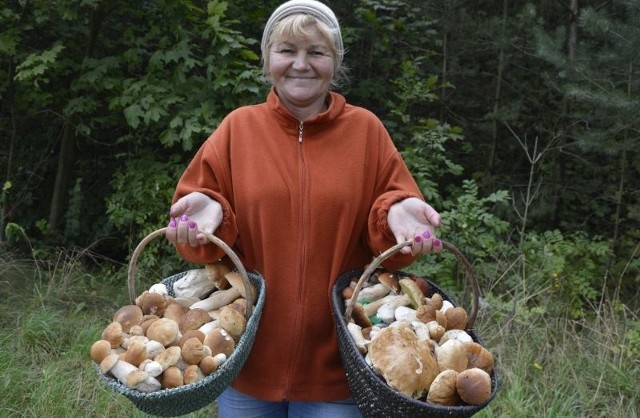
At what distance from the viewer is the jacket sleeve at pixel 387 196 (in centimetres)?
174

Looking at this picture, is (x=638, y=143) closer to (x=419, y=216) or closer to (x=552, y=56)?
(x=552, y=56)

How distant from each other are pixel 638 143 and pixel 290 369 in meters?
4.53

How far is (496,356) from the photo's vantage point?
345 centimetres

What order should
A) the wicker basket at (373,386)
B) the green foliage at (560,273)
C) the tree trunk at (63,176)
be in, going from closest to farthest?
the wicker basket at (373,386), the green foliage at (560,273), the tree trunk at (63,176)

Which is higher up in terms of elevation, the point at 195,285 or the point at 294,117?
the point at 294,117

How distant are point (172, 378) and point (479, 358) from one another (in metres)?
0.76

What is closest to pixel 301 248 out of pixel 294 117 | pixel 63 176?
pixel 294 117

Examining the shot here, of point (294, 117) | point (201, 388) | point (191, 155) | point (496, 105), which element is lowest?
point (496, 105)

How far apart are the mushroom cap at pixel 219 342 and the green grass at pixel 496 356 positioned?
1604 millimetres

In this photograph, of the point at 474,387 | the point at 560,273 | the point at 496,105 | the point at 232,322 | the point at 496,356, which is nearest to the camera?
the point at 474,387

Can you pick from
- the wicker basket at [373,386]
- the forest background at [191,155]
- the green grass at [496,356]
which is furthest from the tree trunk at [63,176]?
the wicker basket at [373,386]

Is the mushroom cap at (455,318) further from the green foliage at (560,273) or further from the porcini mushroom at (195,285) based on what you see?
the green foliage at (560,273)

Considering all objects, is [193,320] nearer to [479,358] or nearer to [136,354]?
[136,354]

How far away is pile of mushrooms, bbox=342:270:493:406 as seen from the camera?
4.67 feet
